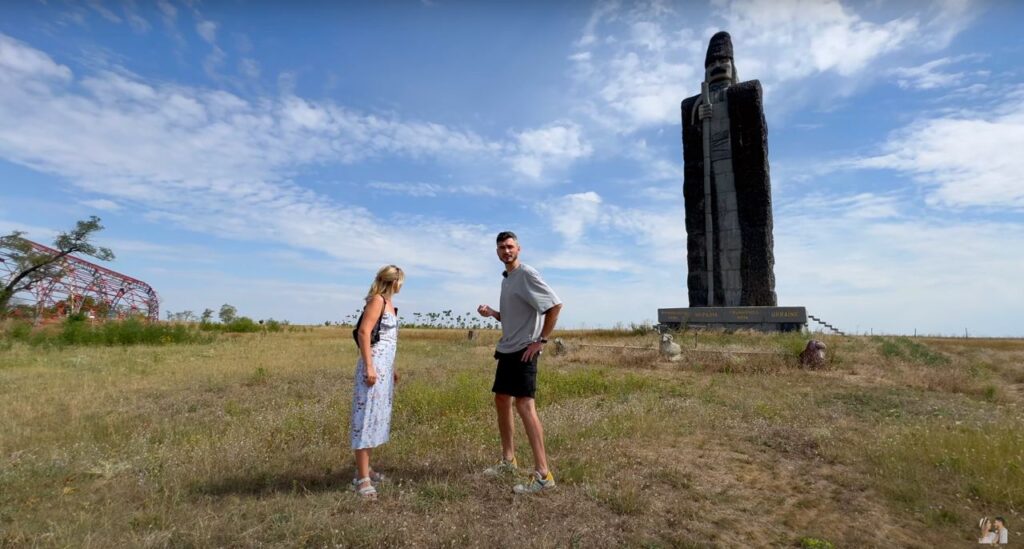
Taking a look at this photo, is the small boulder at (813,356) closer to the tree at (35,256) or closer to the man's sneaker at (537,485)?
the man's sneaker at (537,485)

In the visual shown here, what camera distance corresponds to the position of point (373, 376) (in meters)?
3.96

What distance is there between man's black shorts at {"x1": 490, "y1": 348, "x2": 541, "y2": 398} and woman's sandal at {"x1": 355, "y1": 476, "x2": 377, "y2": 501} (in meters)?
1.25

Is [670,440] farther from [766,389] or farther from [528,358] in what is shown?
[766,389]

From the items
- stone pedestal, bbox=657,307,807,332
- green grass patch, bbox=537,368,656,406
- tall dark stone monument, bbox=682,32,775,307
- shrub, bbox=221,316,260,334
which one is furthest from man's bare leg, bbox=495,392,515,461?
shrub, bbox=221,316,260,334

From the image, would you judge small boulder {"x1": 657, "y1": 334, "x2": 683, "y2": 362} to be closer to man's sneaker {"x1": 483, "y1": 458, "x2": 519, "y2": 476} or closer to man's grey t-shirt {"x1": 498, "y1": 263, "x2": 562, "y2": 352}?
man's sneaker {"x1": 483, "y1": 458, "x2": 519, "y2": 476}

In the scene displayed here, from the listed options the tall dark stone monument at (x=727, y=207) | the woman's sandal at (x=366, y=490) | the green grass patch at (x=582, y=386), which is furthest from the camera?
the tall dark stone monument at (x=727, y=207)

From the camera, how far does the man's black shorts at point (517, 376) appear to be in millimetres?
4094

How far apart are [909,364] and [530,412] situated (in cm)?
1341

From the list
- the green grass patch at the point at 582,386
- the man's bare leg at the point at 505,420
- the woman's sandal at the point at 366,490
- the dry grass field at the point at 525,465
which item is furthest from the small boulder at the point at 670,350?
the woman's sandal at the point at 366,490

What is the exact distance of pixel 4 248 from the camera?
27.1 meters

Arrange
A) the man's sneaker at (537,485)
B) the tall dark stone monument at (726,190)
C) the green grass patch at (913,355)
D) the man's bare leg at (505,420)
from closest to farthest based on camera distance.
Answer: the man's sneaker at (537,485) → the man's bare leg at (505,420) → the green grass patch at (913,355) → the tall dark stone monument at (726,190)

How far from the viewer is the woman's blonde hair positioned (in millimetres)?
4176

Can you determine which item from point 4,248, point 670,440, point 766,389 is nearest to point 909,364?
point 766,389

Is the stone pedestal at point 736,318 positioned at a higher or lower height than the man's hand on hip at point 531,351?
higher
